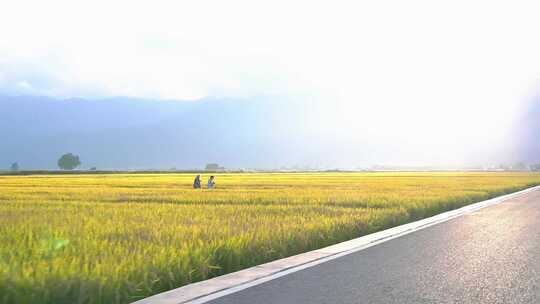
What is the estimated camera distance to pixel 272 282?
24.4ft

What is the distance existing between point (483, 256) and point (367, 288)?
3392mm

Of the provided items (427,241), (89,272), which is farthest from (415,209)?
(89,272)

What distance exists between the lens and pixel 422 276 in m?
7.78

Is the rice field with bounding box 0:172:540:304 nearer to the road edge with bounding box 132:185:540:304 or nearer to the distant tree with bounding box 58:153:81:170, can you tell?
the road edge with bounding box 132:185:540:304

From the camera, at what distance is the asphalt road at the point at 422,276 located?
21.4 feet

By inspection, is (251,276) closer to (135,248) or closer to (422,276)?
(135,248)

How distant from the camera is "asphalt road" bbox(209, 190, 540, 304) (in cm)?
651

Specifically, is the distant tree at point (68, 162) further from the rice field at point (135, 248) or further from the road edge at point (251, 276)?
the road edge at point (251, 276)

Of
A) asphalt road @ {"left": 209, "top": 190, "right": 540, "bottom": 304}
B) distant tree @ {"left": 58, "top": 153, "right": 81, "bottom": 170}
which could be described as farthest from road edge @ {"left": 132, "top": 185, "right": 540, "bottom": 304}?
distant tree @ {"left": 58, "top": 153, "right": 81, "bottom": 170}

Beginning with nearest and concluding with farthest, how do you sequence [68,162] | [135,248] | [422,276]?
[422,276] → [135,248] → [68,162]

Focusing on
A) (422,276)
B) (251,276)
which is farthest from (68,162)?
(422,276)

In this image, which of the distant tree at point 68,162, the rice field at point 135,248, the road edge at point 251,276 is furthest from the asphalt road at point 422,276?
the distant tree at point 68,162

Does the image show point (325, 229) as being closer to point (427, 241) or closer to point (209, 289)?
point (427, 241)

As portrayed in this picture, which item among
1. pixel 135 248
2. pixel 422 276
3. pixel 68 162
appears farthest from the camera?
pixel 68 162
